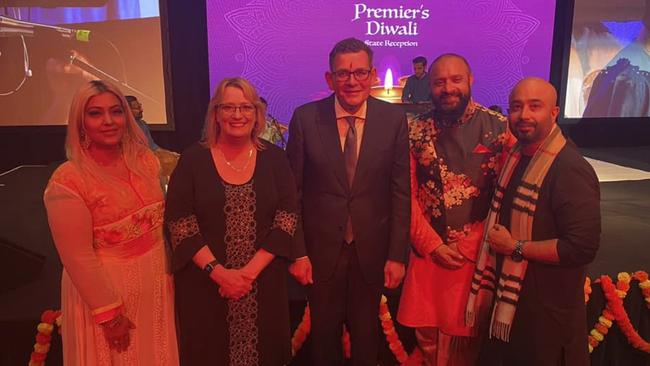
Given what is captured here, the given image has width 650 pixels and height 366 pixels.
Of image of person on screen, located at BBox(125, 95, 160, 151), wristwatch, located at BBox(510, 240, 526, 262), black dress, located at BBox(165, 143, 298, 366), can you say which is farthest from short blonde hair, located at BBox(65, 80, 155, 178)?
wristwatch, located at BBox(510, 240, 526, 262)

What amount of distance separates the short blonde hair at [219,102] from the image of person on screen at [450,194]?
0.71m

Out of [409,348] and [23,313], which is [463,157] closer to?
[409,348]

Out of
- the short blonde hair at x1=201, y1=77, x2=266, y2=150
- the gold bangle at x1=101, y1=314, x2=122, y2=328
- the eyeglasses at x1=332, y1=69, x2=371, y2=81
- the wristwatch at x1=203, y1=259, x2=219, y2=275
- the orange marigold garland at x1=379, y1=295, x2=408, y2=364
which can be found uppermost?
the eyeglasses at x1=332, y1=69, x2=371, y2=81

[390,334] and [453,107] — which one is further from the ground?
[453,107]

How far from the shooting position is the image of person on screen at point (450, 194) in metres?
2.01

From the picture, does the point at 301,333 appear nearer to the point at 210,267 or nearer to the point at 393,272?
the point at 393,272

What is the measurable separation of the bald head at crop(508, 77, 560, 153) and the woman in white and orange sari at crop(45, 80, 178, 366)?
1351 millimetres

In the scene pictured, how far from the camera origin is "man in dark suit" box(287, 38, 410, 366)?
1.92 meters

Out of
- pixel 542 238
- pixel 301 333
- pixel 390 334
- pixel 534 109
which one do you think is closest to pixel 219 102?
pixel 534 109

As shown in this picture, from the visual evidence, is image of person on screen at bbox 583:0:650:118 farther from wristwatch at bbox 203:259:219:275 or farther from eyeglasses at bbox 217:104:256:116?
wristwatch at bbox 203:259:219:275

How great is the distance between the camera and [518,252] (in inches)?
67.8

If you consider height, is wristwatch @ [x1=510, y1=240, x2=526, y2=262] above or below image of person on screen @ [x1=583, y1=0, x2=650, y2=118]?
below

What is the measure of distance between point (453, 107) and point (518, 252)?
635 millimetres

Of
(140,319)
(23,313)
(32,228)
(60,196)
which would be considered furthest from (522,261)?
(32,228)
